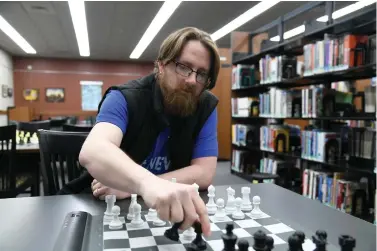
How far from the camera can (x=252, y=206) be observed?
1.08m

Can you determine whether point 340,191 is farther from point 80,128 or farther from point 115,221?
point 115,221

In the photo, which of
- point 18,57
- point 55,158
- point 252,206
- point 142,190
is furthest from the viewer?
point 18,57

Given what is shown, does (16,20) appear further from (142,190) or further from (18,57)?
(142,190)

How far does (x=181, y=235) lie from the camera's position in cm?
83

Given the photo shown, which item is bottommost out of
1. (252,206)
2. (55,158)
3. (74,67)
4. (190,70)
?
(252,206)

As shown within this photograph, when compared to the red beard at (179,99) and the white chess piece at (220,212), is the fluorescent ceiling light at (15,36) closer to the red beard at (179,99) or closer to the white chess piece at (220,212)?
the red beard at (179,99)

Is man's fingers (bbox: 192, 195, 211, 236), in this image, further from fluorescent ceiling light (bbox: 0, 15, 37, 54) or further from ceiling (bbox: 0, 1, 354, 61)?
fluorescent ceiling light (bbox: 0, 15, 37, 54)

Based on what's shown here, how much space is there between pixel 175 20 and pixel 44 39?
13.0 ft

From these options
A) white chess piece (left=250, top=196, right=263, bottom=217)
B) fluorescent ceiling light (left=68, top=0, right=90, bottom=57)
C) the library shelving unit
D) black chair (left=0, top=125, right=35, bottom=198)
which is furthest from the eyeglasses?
fluorescent ceiling light (left=68, top=0, right=90, bottom=57)

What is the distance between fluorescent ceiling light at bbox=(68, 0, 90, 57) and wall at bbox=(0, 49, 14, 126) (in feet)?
8.29

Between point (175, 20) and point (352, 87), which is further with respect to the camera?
point (175, 20)

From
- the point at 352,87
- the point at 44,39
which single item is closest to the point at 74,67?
the point at 44,39

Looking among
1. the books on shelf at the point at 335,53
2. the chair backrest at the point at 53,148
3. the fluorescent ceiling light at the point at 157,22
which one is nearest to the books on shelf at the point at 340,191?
the books on shelf at the point at 335,53

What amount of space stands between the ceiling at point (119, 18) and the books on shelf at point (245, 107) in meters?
1.17
